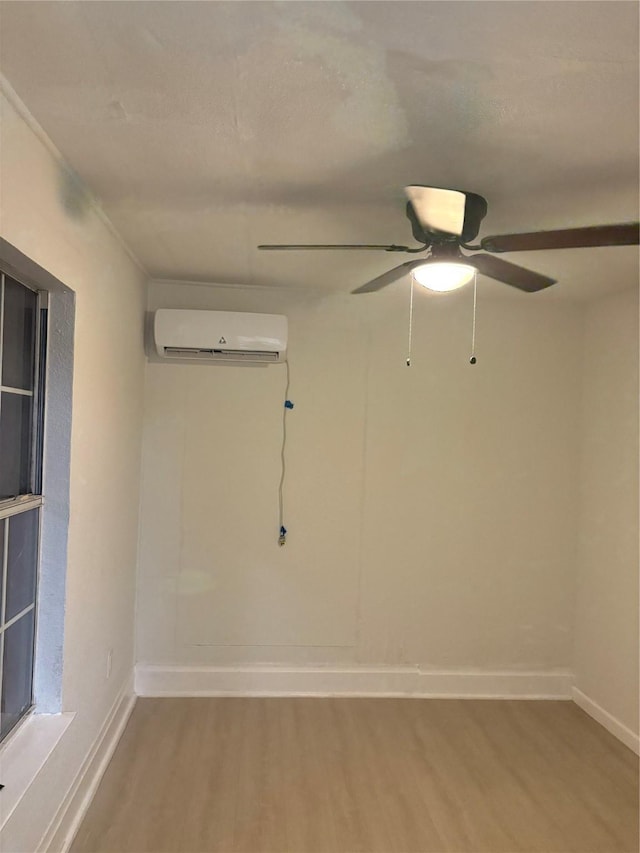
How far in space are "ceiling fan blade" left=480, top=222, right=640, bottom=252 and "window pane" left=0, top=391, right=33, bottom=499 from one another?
1581mm

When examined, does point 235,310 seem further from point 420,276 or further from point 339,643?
point 339,643

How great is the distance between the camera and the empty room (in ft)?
4.42

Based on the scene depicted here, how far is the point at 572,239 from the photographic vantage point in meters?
1.55

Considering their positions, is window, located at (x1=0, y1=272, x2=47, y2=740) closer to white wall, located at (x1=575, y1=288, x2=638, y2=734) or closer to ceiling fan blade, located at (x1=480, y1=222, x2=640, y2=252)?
ceiling fan blade, located at (x1=480, y1=222, x2=640, y2=252)

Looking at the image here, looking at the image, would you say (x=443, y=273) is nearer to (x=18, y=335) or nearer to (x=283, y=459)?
(x=18, y=335)

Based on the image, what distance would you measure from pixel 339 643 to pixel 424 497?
1006 millimetres

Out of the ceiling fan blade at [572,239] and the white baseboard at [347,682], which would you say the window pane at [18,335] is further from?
the white baseboard at [347,682]

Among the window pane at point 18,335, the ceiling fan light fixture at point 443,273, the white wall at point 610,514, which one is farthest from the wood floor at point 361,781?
the ceiling fan light fixture at point 443,273

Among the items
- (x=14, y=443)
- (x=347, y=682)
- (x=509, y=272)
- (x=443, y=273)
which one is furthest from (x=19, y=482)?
(x=347, y=682)

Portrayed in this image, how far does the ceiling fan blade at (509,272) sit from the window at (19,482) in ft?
4.84

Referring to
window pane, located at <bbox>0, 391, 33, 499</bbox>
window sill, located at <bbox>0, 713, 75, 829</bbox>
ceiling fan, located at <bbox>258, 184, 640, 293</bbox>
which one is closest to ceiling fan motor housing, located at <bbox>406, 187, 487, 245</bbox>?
ceiling fan, located at <bbox>258, 184, 640, 293</bbox>

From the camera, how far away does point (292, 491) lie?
3318 millimetres

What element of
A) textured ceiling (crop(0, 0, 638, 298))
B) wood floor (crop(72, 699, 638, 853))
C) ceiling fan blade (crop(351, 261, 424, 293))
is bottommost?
wood floor (crop(72, 699, 638, 853))

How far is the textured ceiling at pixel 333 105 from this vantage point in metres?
1.14
